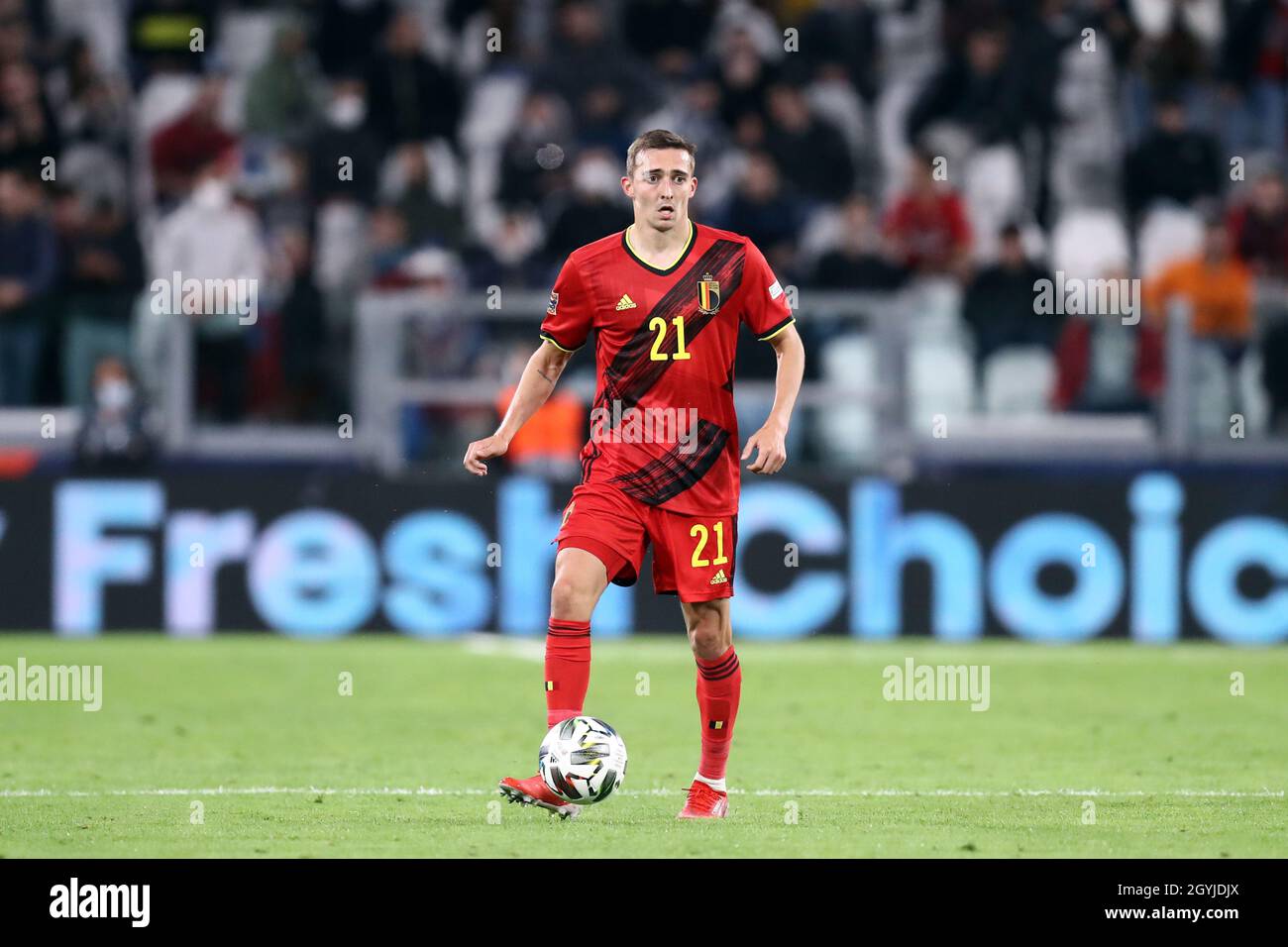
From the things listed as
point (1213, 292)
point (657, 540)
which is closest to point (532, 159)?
point (1213, 292)

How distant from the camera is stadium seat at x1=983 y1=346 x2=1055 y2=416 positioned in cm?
1457

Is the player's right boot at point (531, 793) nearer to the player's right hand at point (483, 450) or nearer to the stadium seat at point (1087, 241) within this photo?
the player's right hand at point (483, 450)

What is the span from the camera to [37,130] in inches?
675

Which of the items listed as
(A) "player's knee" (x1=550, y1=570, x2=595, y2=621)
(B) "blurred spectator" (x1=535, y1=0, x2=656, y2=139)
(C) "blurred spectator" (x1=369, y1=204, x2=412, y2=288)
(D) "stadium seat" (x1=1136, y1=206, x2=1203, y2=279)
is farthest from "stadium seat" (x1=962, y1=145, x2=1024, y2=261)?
(A) "player's knee" (x1=550, y1=570, x2=595, y2=621)

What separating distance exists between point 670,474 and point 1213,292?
8.38 metres

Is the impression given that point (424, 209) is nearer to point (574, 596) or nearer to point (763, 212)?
point (763, 212)

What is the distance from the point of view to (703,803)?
24.7 feet

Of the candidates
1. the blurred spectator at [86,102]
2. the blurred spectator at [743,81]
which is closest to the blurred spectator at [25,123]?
the blurred spectator at [86,102]

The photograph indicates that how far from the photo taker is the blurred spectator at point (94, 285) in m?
14.6

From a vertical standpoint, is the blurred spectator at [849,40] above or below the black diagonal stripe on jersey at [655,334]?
above

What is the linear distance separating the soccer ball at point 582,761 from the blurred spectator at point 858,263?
846 cm
